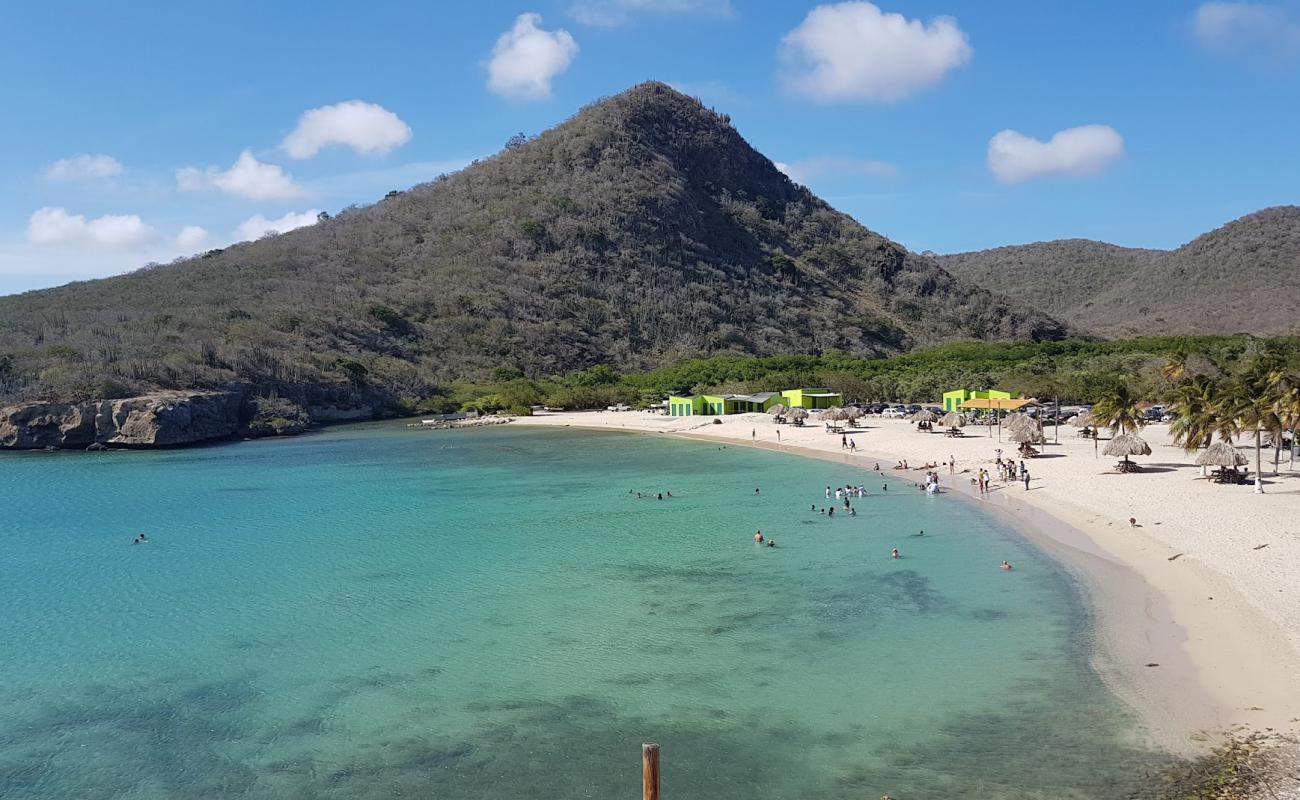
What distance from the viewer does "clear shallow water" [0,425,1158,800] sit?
12.3 metres

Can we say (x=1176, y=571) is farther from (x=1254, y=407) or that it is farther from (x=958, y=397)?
(x=958, y=397)

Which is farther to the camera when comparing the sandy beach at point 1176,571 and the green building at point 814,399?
the green building at point 814,399

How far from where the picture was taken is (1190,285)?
14912 centimetres

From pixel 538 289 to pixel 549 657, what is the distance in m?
111

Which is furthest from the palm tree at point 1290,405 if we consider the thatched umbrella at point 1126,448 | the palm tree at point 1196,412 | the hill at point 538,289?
the hill at point 538,289

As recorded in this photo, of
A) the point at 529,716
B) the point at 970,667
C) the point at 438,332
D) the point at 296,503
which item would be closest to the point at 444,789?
the point at 529,716

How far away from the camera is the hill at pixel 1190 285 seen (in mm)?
129500

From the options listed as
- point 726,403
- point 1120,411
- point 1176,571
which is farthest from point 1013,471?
point 726,403

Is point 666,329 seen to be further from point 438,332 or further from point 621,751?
point 621,751

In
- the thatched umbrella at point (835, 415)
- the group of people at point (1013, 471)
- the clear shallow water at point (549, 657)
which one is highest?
the thatched umbrella at point (835, 415)

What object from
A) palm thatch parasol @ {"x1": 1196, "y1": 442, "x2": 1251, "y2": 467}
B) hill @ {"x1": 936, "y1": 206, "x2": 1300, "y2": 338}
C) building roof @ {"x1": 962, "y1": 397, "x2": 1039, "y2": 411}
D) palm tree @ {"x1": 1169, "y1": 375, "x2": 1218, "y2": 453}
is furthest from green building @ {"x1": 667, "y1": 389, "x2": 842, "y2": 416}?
hill @ {"x1": 936, "y1": 206, "x2": 1300, "y2": 338}

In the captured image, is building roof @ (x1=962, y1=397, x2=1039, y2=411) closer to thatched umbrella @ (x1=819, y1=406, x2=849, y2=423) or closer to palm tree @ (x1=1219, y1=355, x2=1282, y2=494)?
thatched umbrella @ (x1=819, y1=406, x2=849, y2=423)

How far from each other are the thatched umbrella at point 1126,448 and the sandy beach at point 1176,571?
825 millimetres

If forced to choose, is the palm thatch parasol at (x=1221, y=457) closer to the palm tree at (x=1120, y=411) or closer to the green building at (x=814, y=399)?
the palm tree at (x=1120, y=411)
